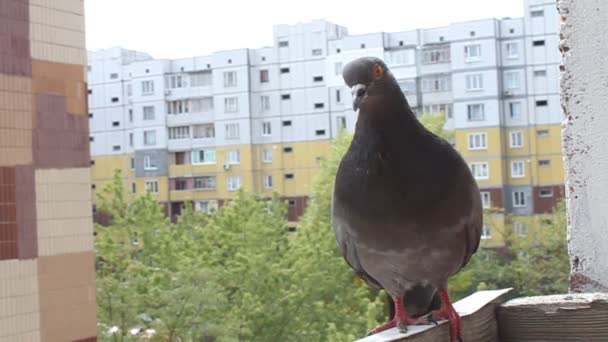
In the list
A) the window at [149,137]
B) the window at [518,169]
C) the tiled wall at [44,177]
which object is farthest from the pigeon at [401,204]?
the window at [149,137]

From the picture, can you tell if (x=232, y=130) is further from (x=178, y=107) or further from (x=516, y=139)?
(x=516, y=139)

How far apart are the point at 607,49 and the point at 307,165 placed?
20981mm

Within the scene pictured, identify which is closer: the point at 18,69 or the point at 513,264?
the point at 18,69

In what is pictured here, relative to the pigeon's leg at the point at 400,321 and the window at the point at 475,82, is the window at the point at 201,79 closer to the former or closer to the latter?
the window at the point at 475,82

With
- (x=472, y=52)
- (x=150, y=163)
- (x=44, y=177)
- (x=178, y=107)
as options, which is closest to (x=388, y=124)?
(x=44, y=177)

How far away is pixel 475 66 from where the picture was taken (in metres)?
19.1

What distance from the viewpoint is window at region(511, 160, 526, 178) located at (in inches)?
774

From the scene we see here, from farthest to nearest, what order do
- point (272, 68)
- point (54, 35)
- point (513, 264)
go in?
1. point (272, 68)
2. point (513, 264)
3. point (54, 35)

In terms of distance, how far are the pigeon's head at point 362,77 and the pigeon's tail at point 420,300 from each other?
11.7 inches

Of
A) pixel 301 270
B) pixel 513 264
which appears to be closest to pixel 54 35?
pixel 301 270

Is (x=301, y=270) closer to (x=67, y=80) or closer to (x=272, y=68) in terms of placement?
(x=67, y=80)

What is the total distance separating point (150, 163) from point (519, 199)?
1014cm

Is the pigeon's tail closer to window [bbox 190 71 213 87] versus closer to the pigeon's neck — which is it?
the pigeon's neck

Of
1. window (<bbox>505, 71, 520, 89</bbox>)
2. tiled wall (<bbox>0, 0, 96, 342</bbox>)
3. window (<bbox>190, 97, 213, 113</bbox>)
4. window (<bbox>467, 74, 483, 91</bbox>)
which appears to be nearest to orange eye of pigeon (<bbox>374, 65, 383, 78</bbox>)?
tiled wall (<bbox>0, 0, 96, 342</bbox>)
